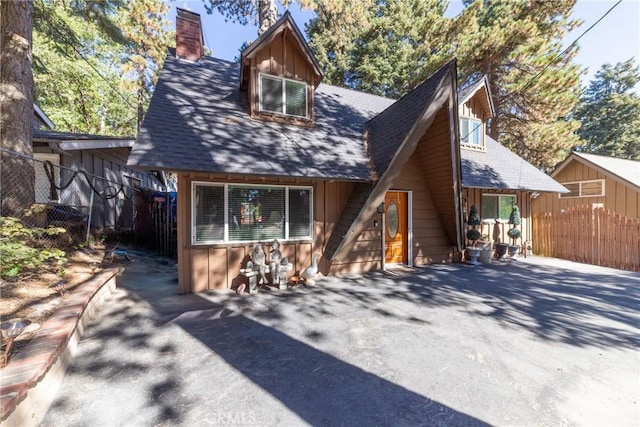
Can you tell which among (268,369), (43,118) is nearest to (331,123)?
(268,369)

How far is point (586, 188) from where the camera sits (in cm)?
1187

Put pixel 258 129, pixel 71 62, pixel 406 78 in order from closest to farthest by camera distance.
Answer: pixel 258 129
pixel 71 62
pixel 406 78

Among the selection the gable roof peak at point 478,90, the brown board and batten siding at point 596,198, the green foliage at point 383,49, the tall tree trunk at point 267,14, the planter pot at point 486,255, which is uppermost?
the green foliage at point 383,49

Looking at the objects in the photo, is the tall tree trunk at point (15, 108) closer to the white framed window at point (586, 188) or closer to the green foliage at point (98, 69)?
the green foliage at point (98, 69)

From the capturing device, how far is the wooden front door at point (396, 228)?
7582mm

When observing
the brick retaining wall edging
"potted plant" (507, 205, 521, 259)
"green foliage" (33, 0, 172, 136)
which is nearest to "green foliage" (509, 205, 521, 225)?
"potted plant" (507, 205, 521, 259)

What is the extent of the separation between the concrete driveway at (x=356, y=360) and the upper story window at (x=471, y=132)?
6362 millimetres

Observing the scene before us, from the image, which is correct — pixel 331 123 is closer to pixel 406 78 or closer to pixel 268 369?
pixel 268 369

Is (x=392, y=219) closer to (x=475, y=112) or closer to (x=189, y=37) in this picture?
(x=475, y=112)

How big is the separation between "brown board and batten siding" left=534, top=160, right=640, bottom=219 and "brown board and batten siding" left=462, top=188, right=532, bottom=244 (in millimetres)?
3367

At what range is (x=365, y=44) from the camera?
17.9 meters

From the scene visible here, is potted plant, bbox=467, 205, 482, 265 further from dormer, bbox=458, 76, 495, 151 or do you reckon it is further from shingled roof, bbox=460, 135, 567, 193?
dormer, bbox=458, 76, 495, 151

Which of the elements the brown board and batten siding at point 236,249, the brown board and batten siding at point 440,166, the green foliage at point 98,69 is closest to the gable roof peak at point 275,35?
the brown board and batten siding at point 236,249

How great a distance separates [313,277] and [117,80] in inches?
822
